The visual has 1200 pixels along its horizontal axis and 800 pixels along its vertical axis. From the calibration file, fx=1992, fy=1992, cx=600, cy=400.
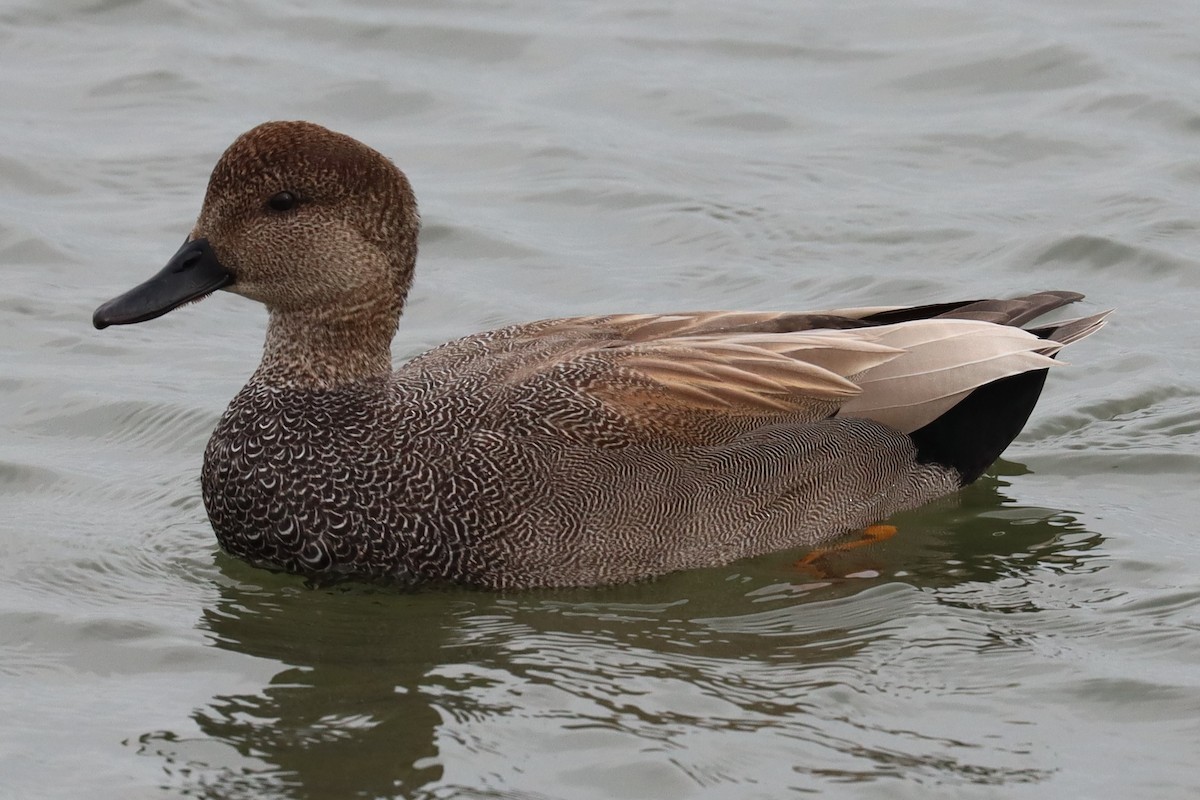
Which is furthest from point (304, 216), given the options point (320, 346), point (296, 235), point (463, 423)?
point (463, 423)

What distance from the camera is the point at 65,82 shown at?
47.2ft

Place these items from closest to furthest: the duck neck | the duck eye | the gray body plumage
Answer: the gray body plumage → the duck eye → the duck neck

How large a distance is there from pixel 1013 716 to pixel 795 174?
6791mm

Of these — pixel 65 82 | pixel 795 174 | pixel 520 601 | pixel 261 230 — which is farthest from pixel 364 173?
pixel 65 82

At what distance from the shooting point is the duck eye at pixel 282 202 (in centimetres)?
800

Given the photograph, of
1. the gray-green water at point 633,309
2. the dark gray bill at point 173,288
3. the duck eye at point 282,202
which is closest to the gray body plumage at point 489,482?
the gray-green water at point 633,309

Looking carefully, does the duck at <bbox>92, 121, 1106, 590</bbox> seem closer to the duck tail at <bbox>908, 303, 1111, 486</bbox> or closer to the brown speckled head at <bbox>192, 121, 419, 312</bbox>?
the brown speckled head at <bbox>192, 121, 419, 312</bbox>

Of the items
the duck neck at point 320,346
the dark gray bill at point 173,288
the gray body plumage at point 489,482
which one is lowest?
the gray body plumage at point 489,482

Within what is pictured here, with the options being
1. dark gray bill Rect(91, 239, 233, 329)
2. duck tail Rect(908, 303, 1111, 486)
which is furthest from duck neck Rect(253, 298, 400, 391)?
duck tail Rect(908, 303, 1111, 486)

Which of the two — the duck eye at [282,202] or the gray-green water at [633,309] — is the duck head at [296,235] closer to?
the duck eye at [282,202]

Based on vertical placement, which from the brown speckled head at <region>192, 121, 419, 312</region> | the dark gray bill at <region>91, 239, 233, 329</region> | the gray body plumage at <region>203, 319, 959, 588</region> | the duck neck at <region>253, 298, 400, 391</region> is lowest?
the gray body plumage at <region>203, 319, 959, 588</region>

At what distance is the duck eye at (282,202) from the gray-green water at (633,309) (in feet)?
4.90

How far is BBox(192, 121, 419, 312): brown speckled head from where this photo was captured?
7969mm

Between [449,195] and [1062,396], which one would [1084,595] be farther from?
[449,195]
